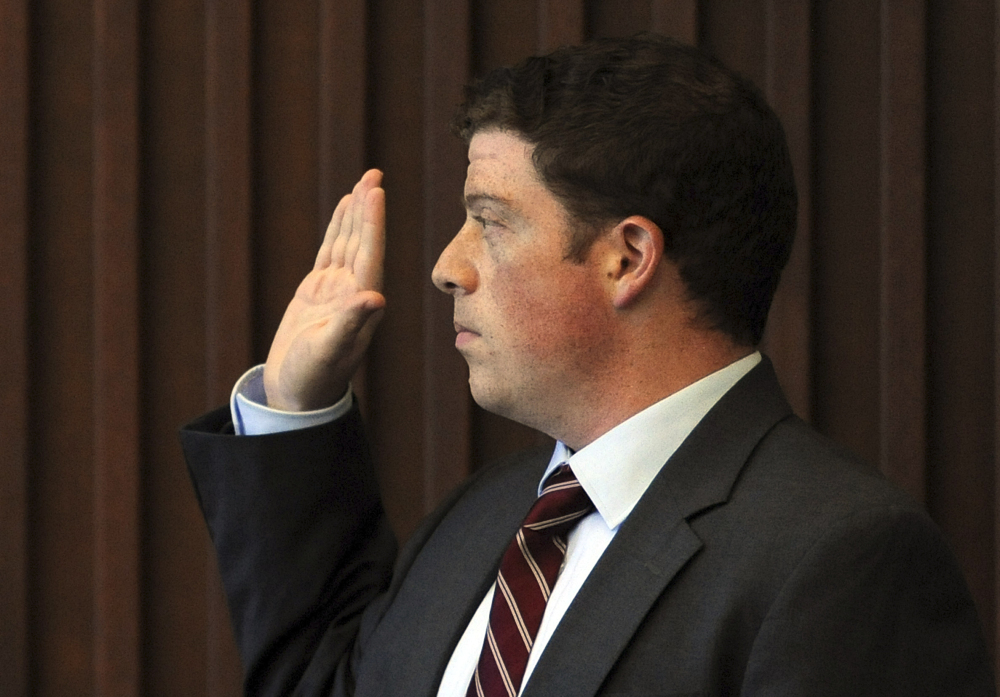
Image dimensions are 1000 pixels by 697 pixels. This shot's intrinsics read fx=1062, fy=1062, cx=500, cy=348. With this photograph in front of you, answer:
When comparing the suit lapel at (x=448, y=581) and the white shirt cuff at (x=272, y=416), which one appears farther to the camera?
the white shirt cuff at (x=272, y=416)

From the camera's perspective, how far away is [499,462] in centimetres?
134

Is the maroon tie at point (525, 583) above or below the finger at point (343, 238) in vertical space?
below

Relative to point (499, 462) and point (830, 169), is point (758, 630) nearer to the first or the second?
point (499, 462)

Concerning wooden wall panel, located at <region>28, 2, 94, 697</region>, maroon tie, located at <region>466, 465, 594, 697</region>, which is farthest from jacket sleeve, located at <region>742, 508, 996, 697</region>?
wooden wall panel, located at <region>28, 2, 94, 697</region>

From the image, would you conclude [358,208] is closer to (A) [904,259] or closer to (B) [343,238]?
(B) [343,238]

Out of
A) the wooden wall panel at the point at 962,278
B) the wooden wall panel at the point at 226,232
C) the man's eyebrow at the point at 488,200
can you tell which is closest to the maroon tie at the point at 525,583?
the man's eyebrow at the point at 488,200

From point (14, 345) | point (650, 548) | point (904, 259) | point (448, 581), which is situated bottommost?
point (448, 581)

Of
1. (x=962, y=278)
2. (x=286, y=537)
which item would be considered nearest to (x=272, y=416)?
(x=286, y=537)

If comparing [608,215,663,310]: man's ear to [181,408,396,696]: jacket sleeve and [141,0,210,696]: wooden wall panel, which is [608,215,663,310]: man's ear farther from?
[141,0,210,696]: wooden wall panel

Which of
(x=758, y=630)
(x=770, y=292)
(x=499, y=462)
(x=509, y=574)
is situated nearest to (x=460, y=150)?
(x=499, y=462)

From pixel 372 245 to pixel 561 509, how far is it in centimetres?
42

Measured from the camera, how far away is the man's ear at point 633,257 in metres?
1.04

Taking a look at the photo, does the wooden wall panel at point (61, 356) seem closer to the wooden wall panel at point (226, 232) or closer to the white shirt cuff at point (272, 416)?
the wooden wall panel at point (226, 232)

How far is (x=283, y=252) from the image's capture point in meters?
1.57
